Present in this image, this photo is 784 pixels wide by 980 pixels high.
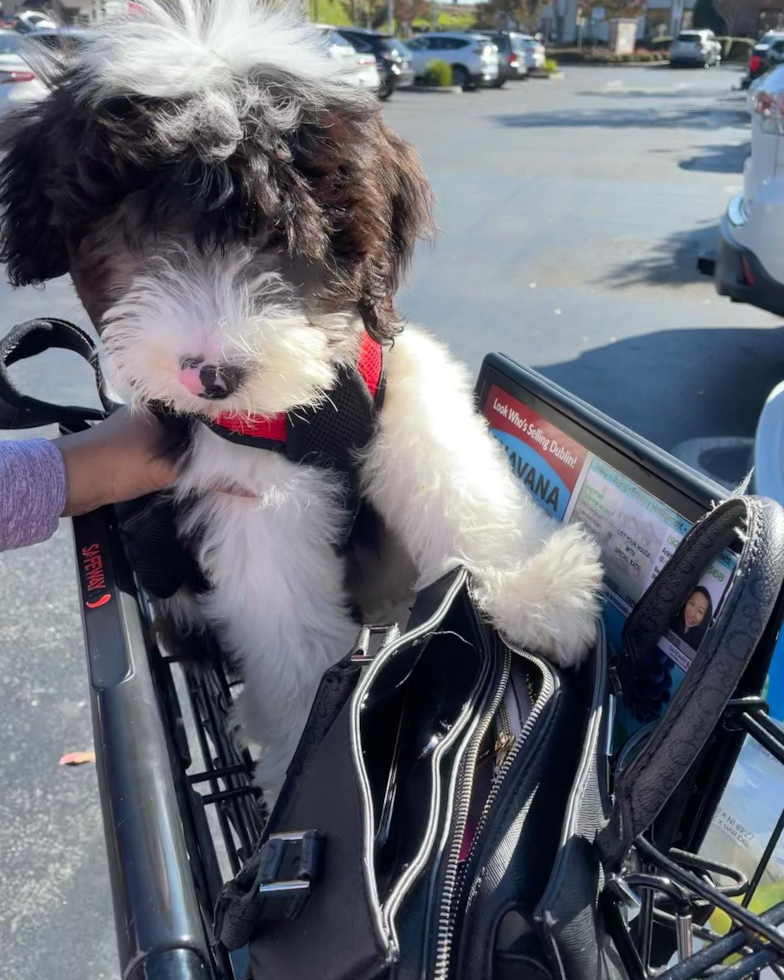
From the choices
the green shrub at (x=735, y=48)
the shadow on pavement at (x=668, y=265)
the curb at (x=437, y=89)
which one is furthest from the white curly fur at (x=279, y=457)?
the green shrub at (x=735, y=48)

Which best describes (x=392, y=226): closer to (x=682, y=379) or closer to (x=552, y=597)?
(x=552, y=597)

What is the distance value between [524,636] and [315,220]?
2.07 feet

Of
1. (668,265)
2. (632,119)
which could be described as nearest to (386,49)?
(632,119)

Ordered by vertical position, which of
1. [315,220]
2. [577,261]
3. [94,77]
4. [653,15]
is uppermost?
[653,15]

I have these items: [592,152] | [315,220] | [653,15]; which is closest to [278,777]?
[315,220]

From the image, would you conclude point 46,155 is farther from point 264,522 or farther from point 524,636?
point 524,636

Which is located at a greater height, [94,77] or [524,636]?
[94,77]

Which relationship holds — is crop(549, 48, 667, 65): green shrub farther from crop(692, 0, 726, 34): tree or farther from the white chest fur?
the white chest fur

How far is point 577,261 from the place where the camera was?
662cm

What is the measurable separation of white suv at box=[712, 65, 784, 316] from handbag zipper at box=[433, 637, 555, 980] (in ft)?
12.3

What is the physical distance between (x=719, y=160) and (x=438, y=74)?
14490 millimetres

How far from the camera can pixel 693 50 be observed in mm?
38250

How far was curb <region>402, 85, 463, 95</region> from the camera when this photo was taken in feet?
78.5

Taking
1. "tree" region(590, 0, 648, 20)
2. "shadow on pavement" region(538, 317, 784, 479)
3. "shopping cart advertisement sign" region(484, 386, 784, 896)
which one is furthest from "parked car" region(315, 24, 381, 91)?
"tree" region(590, 0, 648, 20)
